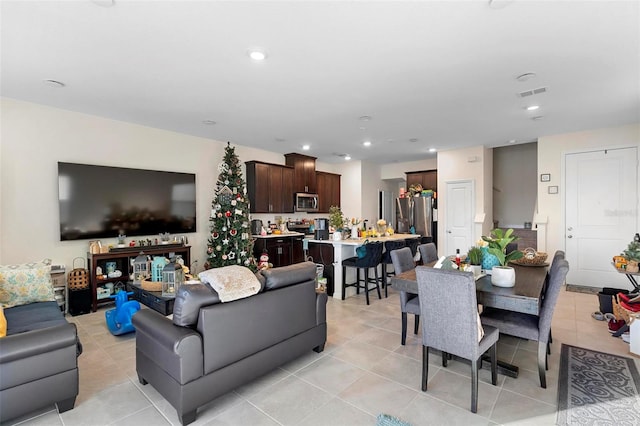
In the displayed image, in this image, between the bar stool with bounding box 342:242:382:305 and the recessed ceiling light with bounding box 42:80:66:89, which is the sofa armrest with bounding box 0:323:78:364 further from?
the bar stool with bounding box 342:242:382:305

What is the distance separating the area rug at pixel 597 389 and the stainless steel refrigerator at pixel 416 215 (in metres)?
4.63

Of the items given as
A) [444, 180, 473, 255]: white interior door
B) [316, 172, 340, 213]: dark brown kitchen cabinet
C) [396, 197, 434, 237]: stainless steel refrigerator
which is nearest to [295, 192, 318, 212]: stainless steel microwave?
[316, 172, 340, 213]: dark brown kitchen cabinet

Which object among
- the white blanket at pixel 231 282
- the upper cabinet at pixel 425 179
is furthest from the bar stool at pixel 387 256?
the upper cabinet at pixel 425 179

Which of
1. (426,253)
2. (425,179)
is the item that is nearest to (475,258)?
(426,253)

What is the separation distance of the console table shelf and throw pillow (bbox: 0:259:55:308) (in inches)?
37.2

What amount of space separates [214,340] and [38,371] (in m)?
1.11

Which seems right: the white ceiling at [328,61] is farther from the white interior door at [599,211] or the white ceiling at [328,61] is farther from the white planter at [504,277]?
the white planter at [504,277]

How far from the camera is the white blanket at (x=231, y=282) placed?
2150 millimetres

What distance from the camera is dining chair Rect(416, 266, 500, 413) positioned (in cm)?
207

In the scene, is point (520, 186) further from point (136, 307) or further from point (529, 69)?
point (136, 307)

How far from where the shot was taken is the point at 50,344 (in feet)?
6.52

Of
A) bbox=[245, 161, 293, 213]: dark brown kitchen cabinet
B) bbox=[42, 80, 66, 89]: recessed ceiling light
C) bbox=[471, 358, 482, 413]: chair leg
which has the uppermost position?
bbox=[42, 80, 66, 89]: recessed ceiling light

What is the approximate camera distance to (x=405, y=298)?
3098mm

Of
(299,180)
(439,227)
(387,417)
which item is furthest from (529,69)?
(299,180)
